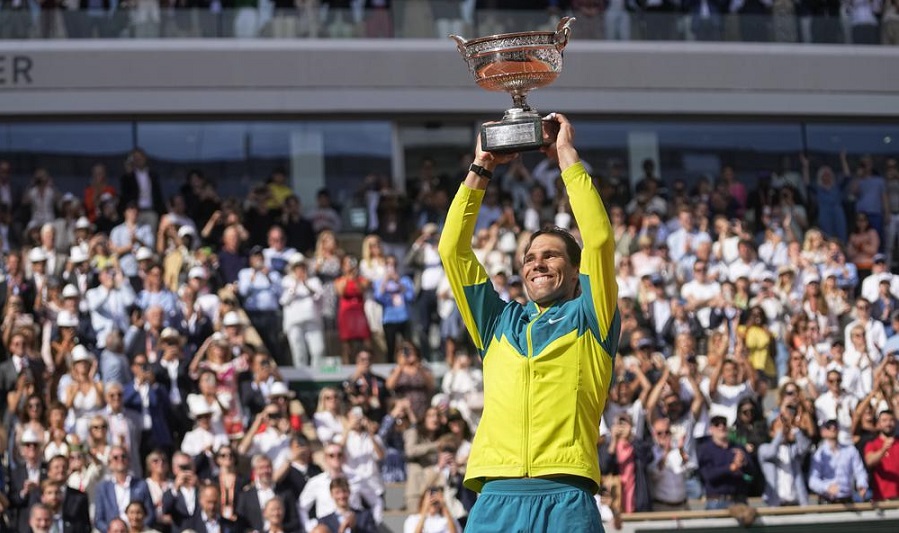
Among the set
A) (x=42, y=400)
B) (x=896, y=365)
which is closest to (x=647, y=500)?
(x=896, y=365)

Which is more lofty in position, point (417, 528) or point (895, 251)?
point (895, 251)

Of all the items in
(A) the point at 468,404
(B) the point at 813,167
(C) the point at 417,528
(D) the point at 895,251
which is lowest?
(C) the point at 417,528

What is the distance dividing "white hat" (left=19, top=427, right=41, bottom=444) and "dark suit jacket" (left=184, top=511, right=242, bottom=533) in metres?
1.63

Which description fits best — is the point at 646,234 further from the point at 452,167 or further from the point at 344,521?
the point at 344,521

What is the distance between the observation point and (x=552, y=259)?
5703 millimetres

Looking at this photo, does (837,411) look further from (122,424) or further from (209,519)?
(122,424)

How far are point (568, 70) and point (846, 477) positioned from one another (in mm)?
10678

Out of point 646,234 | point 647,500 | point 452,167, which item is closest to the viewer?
point 647,500

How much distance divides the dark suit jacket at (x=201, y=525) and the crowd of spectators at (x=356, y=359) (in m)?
0.04

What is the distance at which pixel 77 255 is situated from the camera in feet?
54.5

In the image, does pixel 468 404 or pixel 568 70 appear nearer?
pixel 468 404

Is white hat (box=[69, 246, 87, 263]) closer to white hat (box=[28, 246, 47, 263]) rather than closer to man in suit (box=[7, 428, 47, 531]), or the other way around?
white hat (box=[28, 246, 47, 263])

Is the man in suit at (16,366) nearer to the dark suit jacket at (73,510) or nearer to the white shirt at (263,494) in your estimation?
the dark suit jacket at (73,510)

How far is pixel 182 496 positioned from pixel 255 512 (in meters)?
0.61
